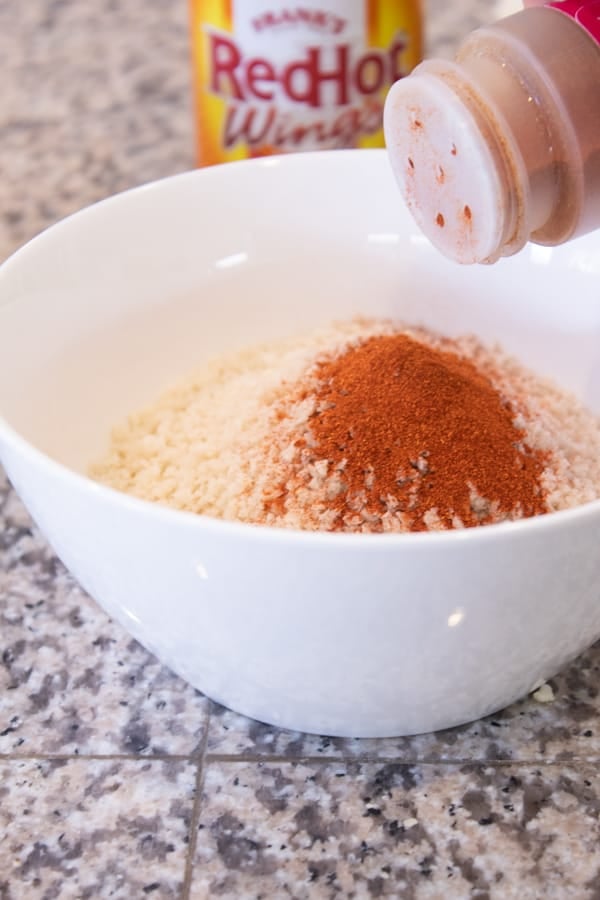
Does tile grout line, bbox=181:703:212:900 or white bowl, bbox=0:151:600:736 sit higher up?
white bowl, bbox=0:151:600:736

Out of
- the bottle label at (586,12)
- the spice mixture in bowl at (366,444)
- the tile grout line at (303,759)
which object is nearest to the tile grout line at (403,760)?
the tile grout line at (303,759)

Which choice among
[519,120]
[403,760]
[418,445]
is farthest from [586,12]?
[403,760]

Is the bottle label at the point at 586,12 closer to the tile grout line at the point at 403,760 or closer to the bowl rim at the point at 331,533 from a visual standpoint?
the bowl rim at the point at 331,533

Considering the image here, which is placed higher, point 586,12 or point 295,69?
point 586,12

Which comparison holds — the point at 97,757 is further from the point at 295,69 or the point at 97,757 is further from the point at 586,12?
the point at 295,69

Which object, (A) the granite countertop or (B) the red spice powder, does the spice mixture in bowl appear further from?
(A) the granite countertop

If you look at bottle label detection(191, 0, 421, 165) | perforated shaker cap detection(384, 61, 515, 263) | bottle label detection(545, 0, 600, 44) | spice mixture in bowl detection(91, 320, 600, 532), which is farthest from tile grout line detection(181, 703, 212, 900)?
bottle label detection(191, 0, 421, 165)

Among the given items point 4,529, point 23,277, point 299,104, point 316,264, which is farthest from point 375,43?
point 4,529
